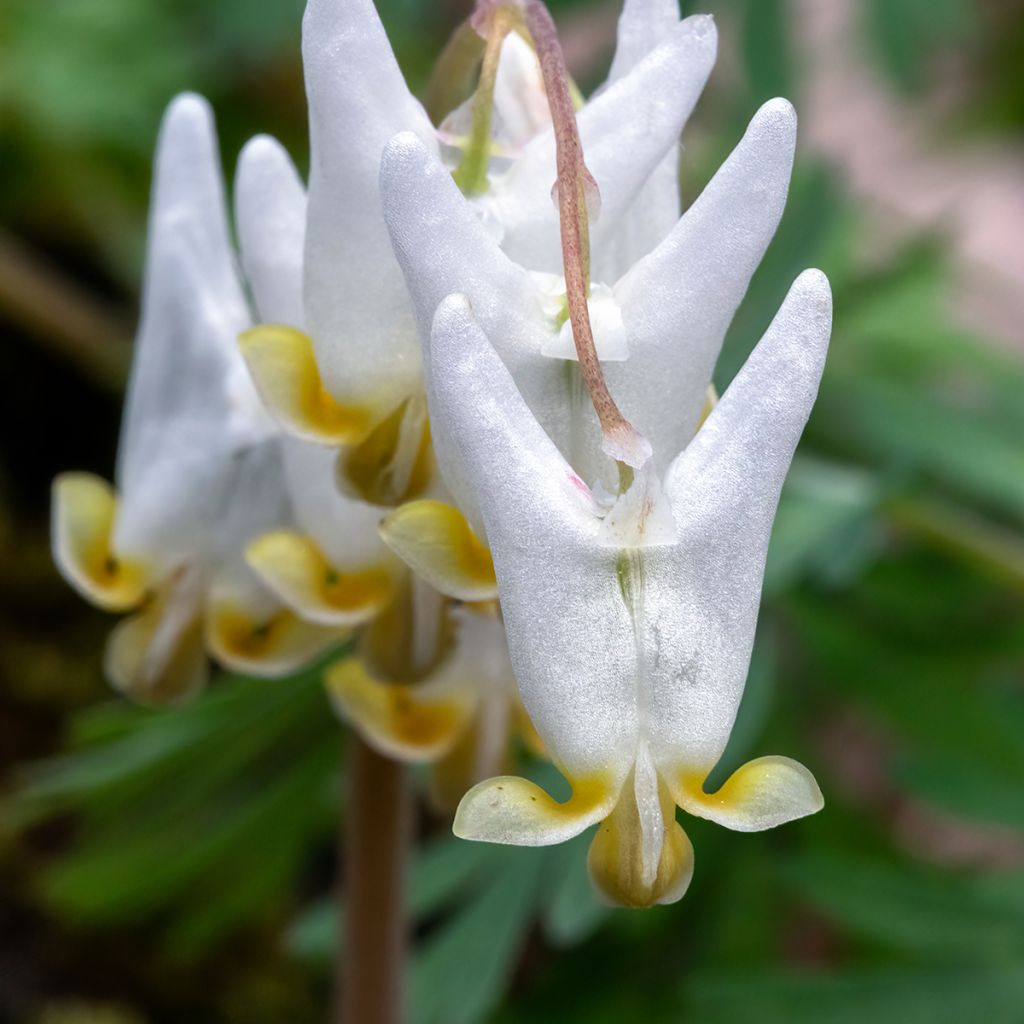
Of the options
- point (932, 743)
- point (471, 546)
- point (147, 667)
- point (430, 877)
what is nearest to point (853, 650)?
point (932, 743)

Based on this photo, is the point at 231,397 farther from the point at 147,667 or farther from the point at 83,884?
the point at 83,884

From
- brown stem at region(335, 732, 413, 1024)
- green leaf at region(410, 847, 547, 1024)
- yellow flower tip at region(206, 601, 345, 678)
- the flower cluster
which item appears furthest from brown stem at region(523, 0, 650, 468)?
green leaf at region(410, 847, 547, 1024)

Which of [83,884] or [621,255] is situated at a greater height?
[621,255]

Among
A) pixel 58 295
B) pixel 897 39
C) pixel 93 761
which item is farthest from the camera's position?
pixel 58 295

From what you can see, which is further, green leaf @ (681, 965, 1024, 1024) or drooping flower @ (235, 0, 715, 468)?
green leaf @ (681, 965, 1024, 1024)

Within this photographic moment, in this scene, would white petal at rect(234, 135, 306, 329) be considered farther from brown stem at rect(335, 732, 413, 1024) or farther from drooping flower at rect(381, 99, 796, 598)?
brown stem at rect(335, 732, 413, 1024)

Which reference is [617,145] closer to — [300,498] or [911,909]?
[300,498]
